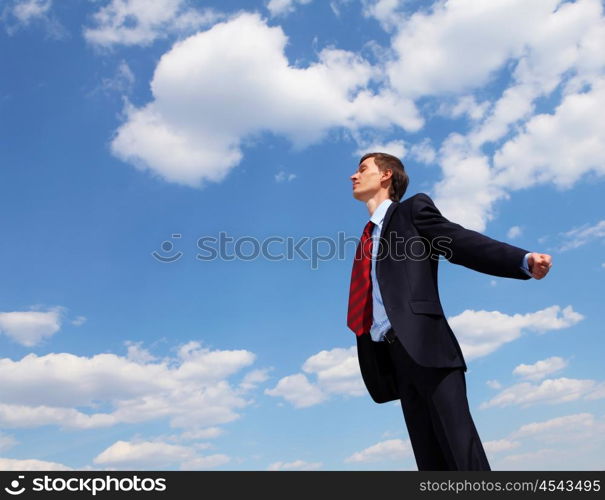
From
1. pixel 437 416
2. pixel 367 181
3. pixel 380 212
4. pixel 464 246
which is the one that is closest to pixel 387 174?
pixel 367 181

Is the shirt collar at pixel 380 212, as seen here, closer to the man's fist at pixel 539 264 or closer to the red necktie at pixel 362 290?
the red necktie at pixel 362 290

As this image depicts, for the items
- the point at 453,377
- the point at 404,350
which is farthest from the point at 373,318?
the point at 453,377

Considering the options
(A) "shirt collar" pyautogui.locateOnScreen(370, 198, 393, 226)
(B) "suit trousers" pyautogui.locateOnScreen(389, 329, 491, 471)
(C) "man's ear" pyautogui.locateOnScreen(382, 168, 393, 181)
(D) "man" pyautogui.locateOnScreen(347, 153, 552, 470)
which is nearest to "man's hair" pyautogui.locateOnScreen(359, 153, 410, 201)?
(C) "man's ear" pyautogui.locateOnScreen(382, 168, 393, 181)

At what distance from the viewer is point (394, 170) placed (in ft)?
21.0

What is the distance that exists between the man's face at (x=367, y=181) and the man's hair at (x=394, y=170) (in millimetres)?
71

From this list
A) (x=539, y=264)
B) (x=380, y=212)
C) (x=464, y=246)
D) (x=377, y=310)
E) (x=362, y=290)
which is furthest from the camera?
(x=380, y=212)

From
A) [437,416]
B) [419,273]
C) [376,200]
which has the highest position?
[376,200]

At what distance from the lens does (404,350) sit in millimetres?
5133

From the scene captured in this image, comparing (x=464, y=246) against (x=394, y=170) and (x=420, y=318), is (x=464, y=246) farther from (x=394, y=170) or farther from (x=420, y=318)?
(x=394, y=170)

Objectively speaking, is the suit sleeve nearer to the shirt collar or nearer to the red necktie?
the shirt collar

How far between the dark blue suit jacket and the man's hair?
55 cm

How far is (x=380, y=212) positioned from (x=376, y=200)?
28 cm
